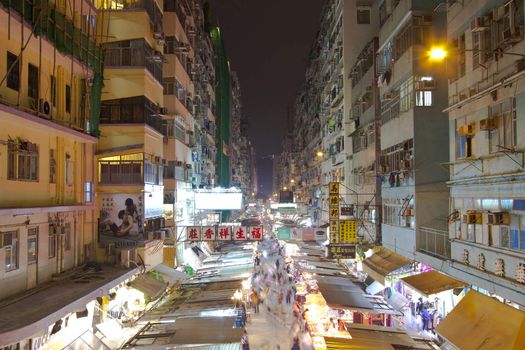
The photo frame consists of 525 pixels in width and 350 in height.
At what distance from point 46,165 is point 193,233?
10.9 metres

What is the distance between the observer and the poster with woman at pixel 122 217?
21094mm

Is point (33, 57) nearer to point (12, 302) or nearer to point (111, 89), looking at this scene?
point (12, 302)

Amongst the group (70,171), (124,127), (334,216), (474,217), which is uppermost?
(124,127)

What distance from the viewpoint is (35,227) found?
1388cm

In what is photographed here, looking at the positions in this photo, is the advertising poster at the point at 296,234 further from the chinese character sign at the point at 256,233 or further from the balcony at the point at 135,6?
the balcony at the point at 135,6

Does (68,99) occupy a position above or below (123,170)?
above

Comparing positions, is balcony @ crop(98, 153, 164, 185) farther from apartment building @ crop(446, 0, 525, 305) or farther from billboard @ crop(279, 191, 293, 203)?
billboard @ crop(279, 191, 293, 203)

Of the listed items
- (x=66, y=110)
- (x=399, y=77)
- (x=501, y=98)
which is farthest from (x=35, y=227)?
(x=399, y=77)

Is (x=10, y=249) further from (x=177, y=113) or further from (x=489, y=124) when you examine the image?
(x=177, y=113)

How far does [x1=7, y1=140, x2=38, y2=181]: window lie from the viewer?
1255 centimetres

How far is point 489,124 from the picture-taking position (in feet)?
41.5

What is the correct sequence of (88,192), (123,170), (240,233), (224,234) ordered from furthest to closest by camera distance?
(240,233), (224,234), (123,170), (88,192)

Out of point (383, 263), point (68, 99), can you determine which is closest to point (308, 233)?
point (383, 263)

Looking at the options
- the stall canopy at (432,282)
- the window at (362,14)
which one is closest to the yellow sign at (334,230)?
the stall canopy at (432,282)
